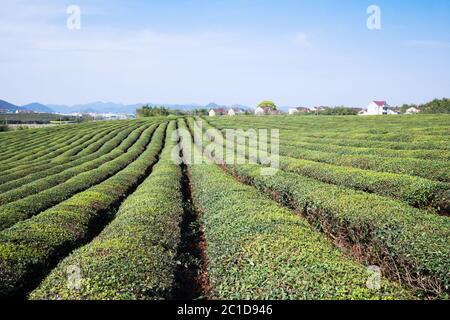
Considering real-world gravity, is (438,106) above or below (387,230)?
above

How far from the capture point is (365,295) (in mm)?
6172

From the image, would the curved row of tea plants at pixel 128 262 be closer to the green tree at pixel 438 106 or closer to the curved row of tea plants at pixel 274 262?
the curved row of tea plants at pixel 274 262

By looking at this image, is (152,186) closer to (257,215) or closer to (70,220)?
(70,220)

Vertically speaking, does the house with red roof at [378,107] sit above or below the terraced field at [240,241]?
above

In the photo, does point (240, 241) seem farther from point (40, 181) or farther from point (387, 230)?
point (40, 181)

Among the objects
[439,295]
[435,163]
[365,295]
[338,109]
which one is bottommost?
[439,295]

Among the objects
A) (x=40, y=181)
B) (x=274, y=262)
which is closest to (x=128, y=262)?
(x=274, y=262)

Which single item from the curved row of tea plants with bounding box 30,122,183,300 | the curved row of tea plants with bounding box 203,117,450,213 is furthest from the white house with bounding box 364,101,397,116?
the curved row of tea plants with bounding box 30,122,183,300

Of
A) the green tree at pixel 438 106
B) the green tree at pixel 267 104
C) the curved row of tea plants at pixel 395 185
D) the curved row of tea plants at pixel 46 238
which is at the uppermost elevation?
the green tree at pixel 267 104

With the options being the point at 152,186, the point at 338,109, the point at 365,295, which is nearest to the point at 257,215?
the point at 365,295

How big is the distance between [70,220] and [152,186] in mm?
5403

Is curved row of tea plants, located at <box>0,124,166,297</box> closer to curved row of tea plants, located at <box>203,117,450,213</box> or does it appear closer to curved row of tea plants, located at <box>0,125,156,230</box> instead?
curved row of tea plants, located at <box>0,125,156,230</box>

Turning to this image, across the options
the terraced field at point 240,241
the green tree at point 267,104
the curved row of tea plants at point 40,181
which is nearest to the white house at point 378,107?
the green tree at point 267,104

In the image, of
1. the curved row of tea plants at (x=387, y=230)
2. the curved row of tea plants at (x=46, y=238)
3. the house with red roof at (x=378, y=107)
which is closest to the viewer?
the curved row of tea plants at (x=387, y=230)
